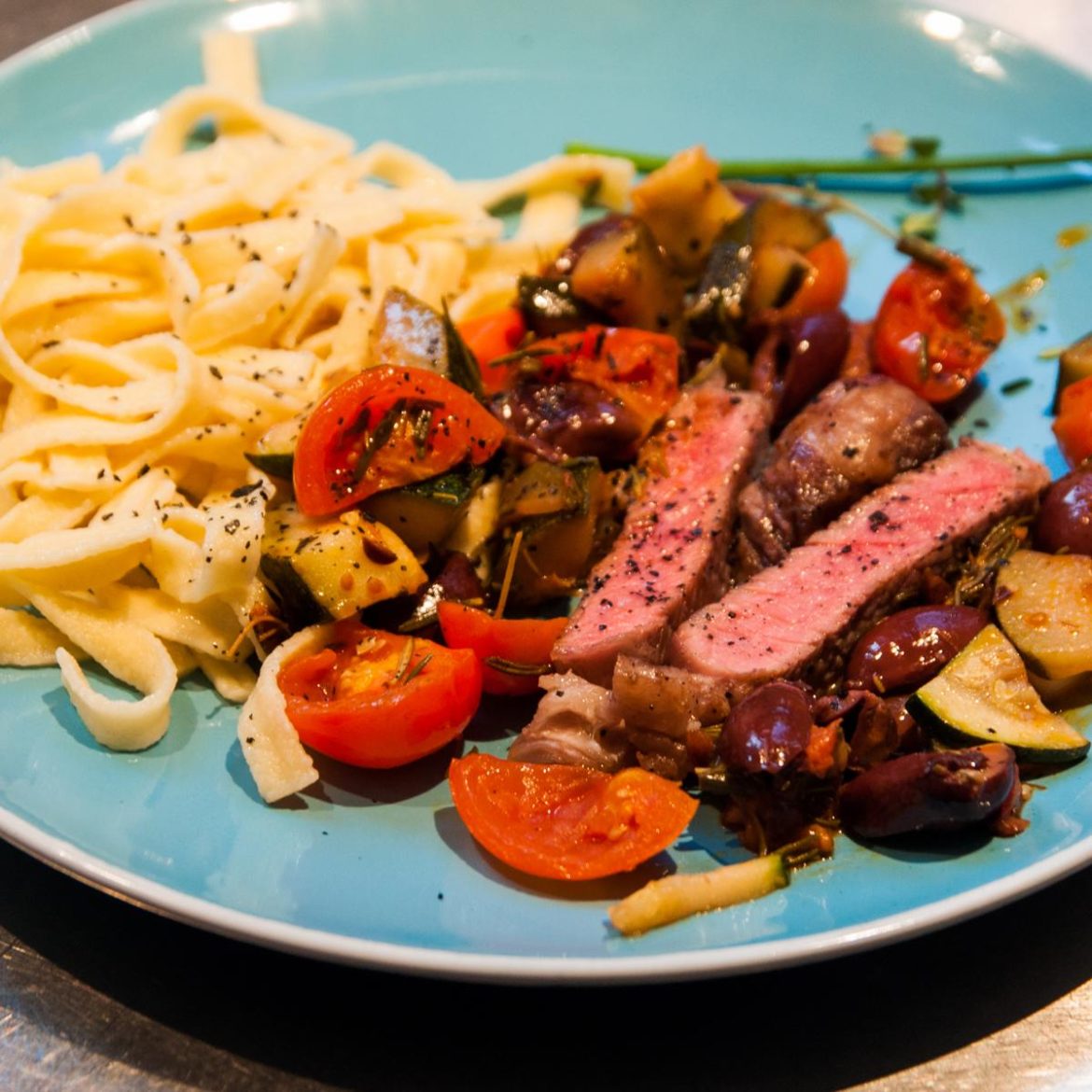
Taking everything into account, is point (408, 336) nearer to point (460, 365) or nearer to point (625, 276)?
point (460, 365)

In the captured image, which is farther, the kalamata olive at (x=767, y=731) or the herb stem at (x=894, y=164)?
the herb stem at (x=894, y=164)

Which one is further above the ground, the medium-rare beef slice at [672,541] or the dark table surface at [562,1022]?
the medium-rare beef slice at [672,541]

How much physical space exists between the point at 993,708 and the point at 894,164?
11.2ft

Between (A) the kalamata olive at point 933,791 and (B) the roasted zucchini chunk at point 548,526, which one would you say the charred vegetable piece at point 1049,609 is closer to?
(A) the kalamata olive at point 933,791

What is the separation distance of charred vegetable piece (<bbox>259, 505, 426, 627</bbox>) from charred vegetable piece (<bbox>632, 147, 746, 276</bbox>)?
7.40ft

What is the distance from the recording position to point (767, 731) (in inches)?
125

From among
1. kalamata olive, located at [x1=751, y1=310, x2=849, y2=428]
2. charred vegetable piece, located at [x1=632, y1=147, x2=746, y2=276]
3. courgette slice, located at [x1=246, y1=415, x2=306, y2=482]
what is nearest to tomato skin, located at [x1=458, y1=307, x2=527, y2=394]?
A: charred vegetable piece, located at [x1=632, y1=147, x2=746, y2=276]

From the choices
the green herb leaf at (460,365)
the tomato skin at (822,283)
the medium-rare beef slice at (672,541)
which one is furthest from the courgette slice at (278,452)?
the tomato skin at (822,283)

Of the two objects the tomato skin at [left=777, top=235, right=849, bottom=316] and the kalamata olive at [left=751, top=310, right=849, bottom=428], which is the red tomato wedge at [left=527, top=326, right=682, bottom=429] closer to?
the kalamata olive at [left=751, top=310, right=849, bottom=428]

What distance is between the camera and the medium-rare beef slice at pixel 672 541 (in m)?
3.75

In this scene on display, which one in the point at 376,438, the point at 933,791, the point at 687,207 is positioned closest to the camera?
the point at 933,791

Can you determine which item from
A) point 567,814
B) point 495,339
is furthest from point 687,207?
point 567,814

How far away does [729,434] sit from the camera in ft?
14.8

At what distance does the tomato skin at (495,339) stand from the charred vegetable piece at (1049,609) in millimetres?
2148
